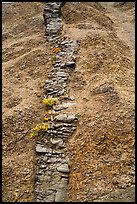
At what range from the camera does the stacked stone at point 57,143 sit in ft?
38.9

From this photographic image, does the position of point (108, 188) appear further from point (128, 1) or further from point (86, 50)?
point (128, 1)

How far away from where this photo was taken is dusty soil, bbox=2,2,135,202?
39.0 feet

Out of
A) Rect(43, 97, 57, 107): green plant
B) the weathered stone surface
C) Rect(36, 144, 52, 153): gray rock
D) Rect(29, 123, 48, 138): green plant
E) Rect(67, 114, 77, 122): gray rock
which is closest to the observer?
the weathered stone surface

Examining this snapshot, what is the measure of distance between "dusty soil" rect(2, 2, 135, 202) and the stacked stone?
1.04 ft

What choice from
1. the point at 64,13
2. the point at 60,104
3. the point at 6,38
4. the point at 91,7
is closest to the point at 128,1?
the point at 91,7

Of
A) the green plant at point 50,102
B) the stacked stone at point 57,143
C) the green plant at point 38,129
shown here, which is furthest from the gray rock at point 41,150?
the green plant at point 50,102

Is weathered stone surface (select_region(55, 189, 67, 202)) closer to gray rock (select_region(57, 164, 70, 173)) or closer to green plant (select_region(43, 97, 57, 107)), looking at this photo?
gray rock (select_region(57, 164, 70, 173))

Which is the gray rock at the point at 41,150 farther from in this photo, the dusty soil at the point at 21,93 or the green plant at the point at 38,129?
the green plant at the point at 38,129

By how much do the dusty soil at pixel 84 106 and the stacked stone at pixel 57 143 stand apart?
12.5 inches

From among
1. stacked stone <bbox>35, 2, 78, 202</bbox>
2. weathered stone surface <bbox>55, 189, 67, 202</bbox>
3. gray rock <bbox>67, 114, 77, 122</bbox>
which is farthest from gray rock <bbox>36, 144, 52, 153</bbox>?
weathered stone surface <bbox>55, 189, 67, 202</bbox>

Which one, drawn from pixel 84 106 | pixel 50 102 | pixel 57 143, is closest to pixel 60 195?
pixel 57 143

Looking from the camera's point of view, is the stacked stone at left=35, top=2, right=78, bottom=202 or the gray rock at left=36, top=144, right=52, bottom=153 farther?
the gray rock at left=36, top=144, right=52, bottom=153

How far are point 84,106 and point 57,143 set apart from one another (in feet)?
8.33

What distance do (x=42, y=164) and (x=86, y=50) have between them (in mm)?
8867
